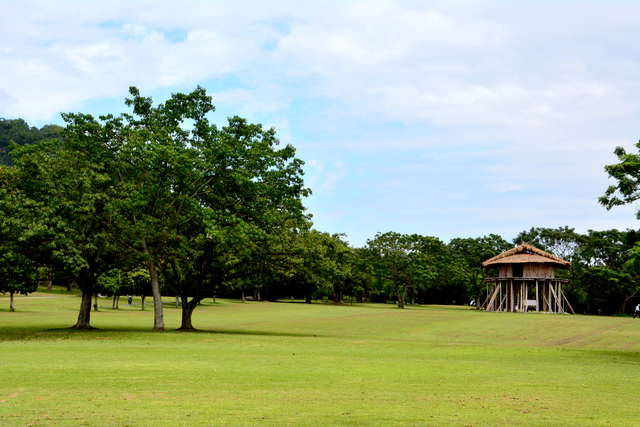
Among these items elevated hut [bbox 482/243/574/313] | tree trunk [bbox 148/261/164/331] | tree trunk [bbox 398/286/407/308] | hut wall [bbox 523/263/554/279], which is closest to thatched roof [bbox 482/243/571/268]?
elevated hut [bbox 482/243/574/313]

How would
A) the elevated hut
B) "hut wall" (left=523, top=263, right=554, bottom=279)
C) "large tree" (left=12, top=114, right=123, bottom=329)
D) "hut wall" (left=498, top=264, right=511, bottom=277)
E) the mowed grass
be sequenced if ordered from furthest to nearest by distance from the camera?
"hut wall" (left=498, top=264, right=511, bottom=277) < "hut wall" (left=523, top=263, right=554, bottom=279) < the elevated hut < "large tree" (left=12, top=114, right=123, bottom=329) < the mowed grass

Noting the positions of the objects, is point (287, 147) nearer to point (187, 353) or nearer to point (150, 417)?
point (187, 353)

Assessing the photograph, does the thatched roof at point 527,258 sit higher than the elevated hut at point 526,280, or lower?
higher

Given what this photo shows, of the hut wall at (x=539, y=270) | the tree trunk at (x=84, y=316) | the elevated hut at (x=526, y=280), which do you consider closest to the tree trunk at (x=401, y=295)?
the elevated hut at (x=526, y=280)

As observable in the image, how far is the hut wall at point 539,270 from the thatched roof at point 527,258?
1.13 metres

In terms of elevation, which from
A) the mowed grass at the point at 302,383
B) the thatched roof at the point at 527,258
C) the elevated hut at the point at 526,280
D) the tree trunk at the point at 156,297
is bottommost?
the mowed grass at the point at 302,383

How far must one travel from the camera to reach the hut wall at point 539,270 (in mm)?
95438

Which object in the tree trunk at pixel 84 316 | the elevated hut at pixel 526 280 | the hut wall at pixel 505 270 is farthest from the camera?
the hut wall at pixel 505 270

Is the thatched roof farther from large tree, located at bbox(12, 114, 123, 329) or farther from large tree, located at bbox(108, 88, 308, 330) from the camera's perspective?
large tree, located at bbox(12, 114, 123, 329)

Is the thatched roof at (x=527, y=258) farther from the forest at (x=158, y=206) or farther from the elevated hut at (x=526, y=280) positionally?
the forest at (x=158, y=206)

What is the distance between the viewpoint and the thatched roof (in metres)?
94.2

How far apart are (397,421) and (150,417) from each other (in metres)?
4.37

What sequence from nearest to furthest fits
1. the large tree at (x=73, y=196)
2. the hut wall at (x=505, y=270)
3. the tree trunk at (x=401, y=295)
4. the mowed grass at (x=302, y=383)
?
1. the mowed grass at (x=302, y=383)
2. the large tree at (x=73, y=196)
3. the hut wall at (x=505, y=270)
4. the tree trunk at (x=401, y=295)

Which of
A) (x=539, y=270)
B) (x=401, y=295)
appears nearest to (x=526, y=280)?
(x=539, y=270)
